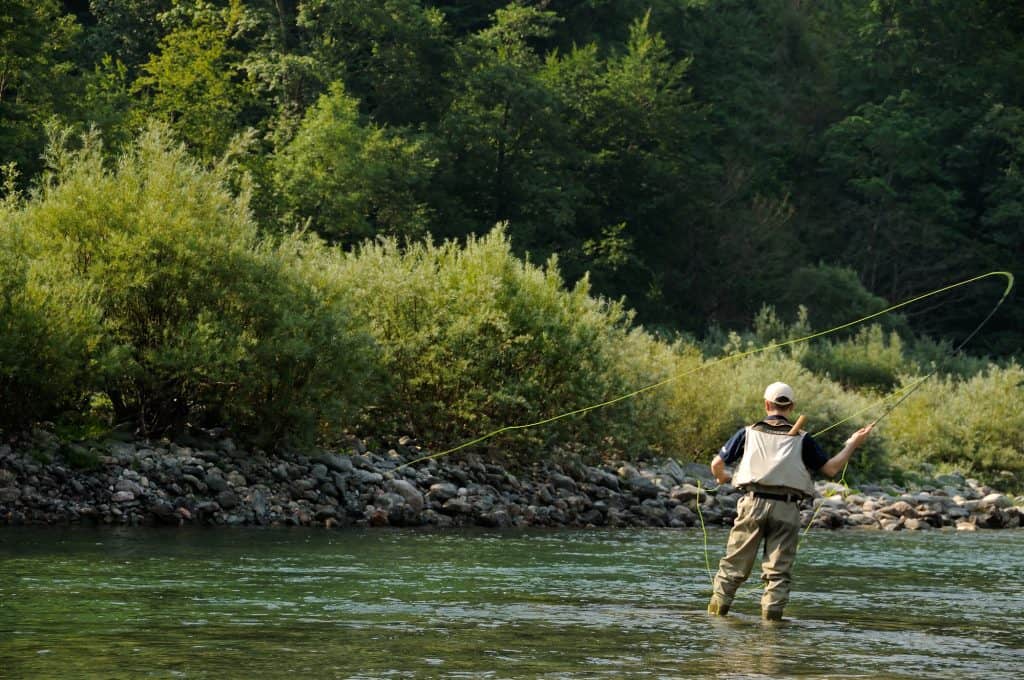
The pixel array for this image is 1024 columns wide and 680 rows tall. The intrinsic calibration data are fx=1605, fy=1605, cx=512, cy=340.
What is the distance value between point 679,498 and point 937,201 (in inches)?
1769

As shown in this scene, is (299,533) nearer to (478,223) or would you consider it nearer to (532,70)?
(478,223)

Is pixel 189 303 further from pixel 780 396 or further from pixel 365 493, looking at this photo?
pixel 780 396

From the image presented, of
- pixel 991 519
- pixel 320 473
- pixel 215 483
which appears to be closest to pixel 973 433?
pixel 991 519

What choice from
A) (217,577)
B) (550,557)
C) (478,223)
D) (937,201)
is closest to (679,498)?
(550,557)

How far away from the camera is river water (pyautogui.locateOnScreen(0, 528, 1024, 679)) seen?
31.7ft

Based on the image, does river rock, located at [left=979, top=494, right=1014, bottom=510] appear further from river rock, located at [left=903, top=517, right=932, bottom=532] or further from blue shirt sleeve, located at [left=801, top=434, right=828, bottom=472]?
blue shirt sleeve, located at [left=801, top=434, right=828, bottom=472]

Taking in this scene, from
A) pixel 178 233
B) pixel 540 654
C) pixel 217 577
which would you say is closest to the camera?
pixel 540 654

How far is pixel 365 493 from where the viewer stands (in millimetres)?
23281

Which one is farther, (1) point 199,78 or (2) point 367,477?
(1) point 199,78

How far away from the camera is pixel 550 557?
59.4 ft

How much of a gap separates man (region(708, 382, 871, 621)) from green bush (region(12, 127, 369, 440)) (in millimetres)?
12028

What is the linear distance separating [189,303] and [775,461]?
1350 cm

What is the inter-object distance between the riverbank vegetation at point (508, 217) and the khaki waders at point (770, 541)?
281 centimetres

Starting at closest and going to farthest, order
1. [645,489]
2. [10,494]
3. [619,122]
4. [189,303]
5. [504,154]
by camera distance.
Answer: [10,494], [189,303], [645,489], [504,154], [619,122]
